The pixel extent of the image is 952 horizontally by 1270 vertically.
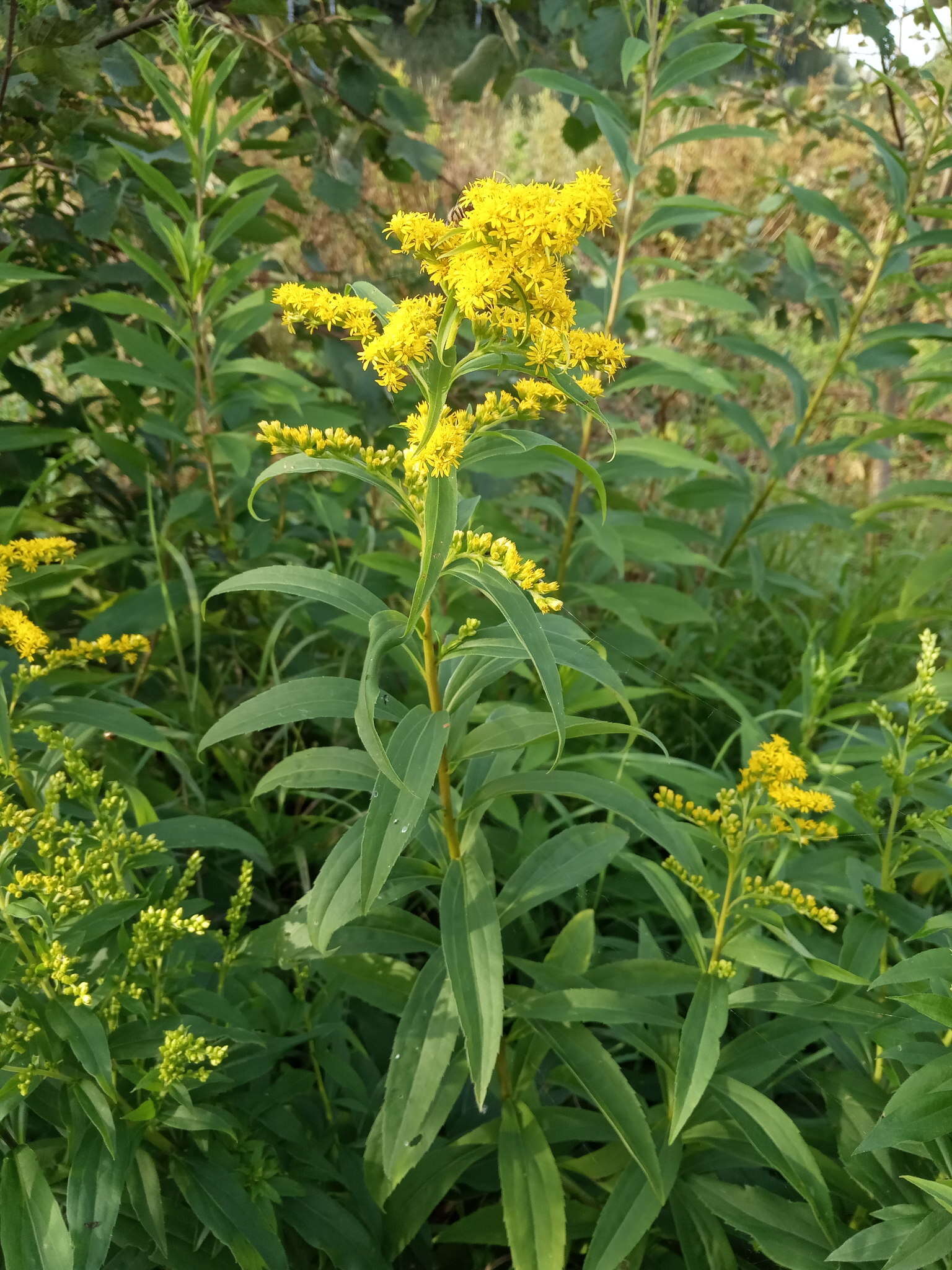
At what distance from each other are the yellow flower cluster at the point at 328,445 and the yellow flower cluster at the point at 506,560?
0.40ft

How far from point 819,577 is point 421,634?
9.46 ft

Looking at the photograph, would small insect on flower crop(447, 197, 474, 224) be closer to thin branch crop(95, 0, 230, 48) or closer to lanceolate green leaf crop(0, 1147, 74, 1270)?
lanceolate green leaf crop(0, 1147, 74, 1270)

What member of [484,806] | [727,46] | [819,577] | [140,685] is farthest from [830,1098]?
[819,577]

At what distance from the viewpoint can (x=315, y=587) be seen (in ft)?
Result: 3.61

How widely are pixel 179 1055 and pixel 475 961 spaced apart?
1.15 feet

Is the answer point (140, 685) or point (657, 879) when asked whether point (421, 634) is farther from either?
point (140, 685)

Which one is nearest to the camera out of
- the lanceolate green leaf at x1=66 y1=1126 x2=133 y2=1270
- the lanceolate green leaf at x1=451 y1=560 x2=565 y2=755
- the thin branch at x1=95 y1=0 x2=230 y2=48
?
the lanceolate green leaf at x1=451 y1=560 x2=565 y2=755

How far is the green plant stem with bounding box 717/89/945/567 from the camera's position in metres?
2.35

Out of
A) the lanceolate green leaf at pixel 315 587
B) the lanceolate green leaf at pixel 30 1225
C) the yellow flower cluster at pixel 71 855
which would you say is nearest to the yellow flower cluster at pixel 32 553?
the yellow flower cluster at pixel 71 855

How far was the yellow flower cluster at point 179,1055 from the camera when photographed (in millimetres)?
1020

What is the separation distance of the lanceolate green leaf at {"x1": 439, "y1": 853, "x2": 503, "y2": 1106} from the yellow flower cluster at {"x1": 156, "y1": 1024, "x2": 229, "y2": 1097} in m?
0.28

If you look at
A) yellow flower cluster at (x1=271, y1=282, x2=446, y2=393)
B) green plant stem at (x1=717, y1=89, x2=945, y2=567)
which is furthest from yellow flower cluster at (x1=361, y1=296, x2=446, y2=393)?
green plant stem at (x1=717, y1=89, x2=945, y2=567)

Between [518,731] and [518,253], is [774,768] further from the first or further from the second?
[518,253]

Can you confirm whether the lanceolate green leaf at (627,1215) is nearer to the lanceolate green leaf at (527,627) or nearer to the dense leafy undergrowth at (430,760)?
the dense leafy undergrowth at (430,760)
